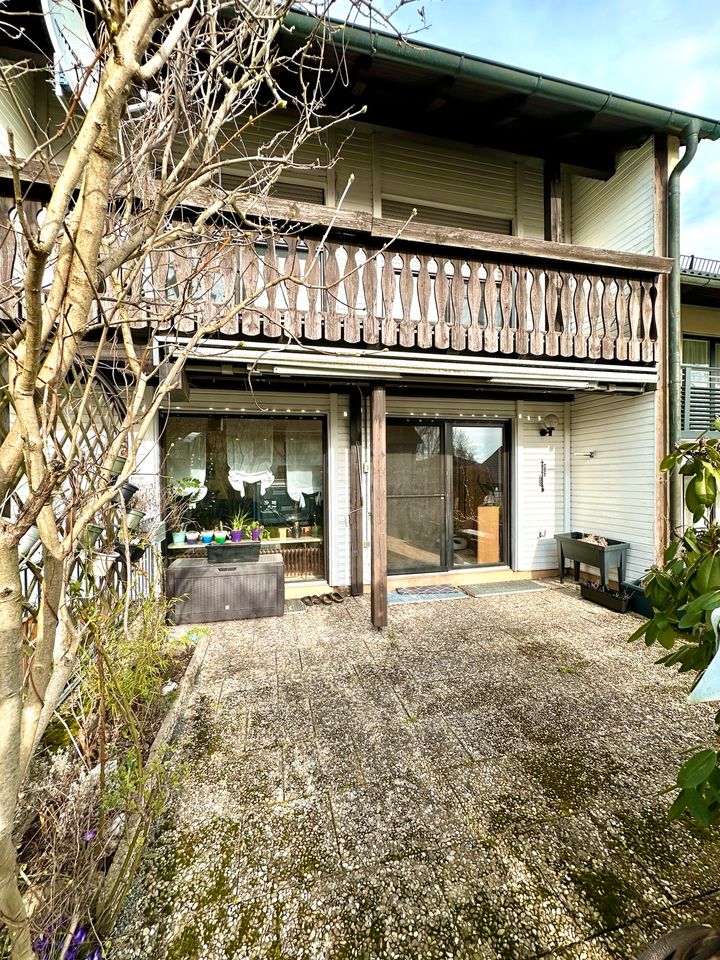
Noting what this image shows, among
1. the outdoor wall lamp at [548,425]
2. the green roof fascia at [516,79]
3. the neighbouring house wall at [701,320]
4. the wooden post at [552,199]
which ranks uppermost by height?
the green roof fascia at [516,79]

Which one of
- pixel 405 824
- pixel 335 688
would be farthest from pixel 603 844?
pixel 335 688

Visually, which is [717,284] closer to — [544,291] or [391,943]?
[544,291]

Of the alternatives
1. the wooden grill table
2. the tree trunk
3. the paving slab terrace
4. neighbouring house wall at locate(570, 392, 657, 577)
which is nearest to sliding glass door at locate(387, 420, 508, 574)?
the wooden grill table

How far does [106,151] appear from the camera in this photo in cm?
106

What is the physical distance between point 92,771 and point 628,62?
27.5 ft

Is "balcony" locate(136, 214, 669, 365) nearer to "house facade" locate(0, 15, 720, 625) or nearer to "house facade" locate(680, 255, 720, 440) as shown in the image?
"house facade" locate(0, 15, 720, 625)

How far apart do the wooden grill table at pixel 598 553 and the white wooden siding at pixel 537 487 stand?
36 centimetres

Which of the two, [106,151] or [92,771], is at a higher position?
[106,151]

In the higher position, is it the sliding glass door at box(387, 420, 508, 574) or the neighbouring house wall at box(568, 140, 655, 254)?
the neighbouring house wall at box(568, 140, 655, 254)

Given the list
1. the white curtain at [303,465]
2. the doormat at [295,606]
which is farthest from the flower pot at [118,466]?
the doormat at [295,606]

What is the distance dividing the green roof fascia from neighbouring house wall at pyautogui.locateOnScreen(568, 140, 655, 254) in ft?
1.53

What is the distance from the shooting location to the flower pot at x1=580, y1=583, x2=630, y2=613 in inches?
204

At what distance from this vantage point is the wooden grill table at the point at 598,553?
18.1 feet

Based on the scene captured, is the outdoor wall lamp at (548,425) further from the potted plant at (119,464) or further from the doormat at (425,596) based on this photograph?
the potted plant at (119,464)
